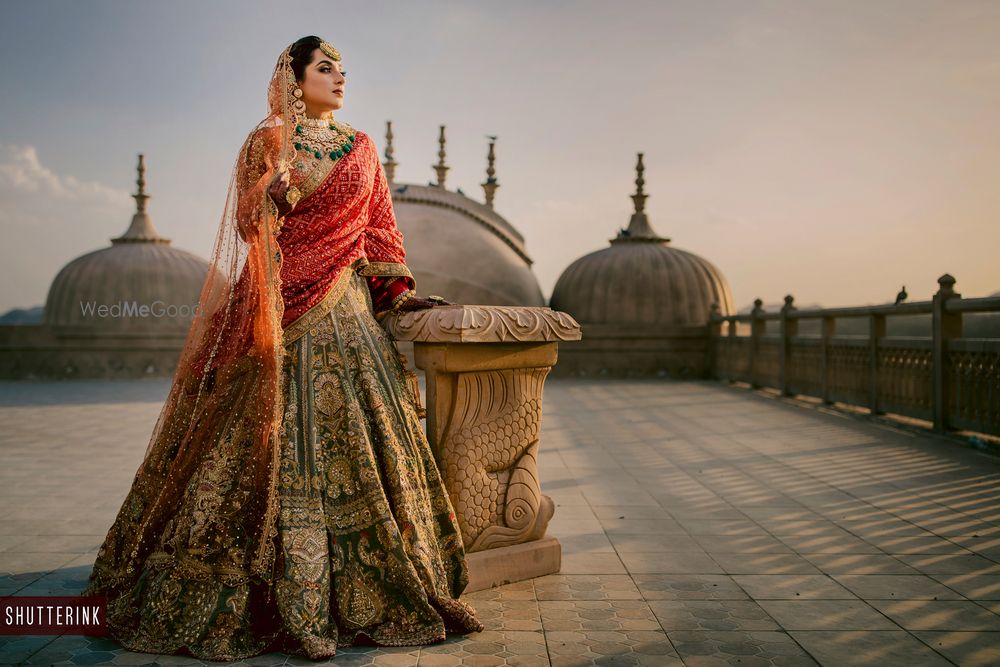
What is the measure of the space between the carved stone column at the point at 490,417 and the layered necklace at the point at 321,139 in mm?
658

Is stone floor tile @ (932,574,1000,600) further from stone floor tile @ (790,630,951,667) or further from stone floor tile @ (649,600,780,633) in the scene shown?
stone floor tile @ (649,600,780,633)

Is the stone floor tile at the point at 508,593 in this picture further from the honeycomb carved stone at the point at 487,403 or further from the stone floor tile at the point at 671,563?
the stone floor tile at the point at 671,563

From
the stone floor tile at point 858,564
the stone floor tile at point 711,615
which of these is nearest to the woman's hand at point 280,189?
the stone floor tile at point 711,615

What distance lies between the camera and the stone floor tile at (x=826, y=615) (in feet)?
8.33

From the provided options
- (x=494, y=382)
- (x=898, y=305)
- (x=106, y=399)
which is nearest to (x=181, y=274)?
(x=106, y=399)

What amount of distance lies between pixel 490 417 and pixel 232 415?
946 mm

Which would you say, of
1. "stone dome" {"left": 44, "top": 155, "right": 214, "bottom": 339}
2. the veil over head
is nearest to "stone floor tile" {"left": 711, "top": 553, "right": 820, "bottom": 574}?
the veil over head

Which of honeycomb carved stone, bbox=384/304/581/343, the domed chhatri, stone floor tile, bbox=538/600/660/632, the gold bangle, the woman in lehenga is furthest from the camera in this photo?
the domed chhatri

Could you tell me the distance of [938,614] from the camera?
2645 millimetres

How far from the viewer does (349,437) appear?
100 inches

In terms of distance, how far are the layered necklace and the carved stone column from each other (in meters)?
0.66

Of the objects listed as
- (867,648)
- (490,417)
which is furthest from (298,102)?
(867,648)

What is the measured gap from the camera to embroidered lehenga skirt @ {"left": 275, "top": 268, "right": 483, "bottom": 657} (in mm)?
2379

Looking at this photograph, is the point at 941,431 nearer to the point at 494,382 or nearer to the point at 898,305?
the point at 898,305
